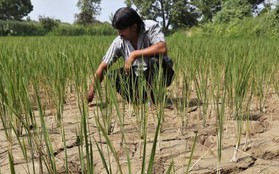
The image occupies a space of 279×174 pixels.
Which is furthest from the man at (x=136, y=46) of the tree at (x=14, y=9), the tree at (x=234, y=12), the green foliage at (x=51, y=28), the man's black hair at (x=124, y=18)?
the tree at (x=14, y=9)

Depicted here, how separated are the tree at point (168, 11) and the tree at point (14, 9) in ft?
46.3

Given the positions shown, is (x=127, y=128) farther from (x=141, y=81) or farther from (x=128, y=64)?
(x=128, y=64)

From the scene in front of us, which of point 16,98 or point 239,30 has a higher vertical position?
point 239,30

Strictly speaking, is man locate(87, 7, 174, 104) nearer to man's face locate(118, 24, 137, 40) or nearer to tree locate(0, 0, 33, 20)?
man's face locate(118, 24, 137, 40)

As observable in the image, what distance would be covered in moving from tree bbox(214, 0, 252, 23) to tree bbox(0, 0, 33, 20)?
1157 inches

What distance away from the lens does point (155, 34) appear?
236 cm

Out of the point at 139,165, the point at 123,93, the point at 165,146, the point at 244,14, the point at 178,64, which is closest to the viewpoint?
the point at 139,165

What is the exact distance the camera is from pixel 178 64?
2.45 metres

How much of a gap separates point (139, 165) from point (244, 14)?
1348 centimetres

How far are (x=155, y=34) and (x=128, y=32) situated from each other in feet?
0.62

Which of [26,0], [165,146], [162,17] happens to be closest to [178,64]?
[165,146]

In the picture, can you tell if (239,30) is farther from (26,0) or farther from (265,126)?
(26,0)

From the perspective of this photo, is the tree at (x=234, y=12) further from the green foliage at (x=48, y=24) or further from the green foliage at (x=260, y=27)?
the green foliage at (x=48, y=24)

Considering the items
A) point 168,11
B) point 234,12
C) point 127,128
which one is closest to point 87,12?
point 168,11
